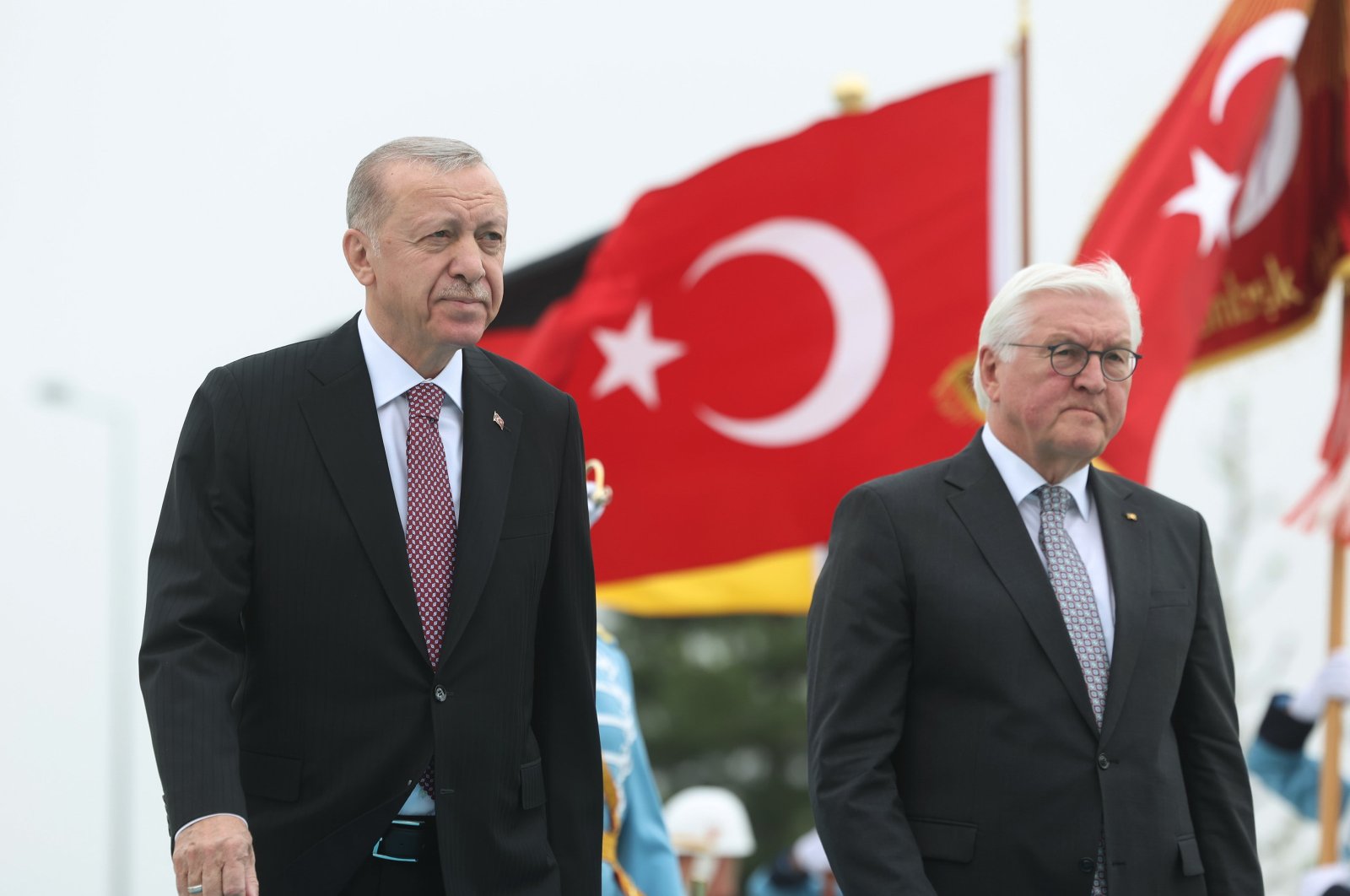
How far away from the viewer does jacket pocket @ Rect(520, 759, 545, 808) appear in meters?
3.57

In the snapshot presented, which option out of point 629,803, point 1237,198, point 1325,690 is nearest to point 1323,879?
point 1325,690

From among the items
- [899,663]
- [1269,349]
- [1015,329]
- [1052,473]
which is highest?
[1269,349]

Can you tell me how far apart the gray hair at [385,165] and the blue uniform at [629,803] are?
1.66 meters

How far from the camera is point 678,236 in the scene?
28.2 ft

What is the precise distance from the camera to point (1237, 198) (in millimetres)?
7941

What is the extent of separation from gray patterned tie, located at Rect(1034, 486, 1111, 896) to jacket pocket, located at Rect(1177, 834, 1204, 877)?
19cm

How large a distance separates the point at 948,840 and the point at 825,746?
1.01ft

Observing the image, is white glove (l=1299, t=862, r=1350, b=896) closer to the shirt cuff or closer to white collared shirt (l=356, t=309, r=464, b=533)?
white collared shirt (l=356, t=309, r=464, b=533)

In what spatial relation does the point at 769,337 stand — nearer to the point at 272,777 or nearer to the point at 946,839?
the point at 946,839

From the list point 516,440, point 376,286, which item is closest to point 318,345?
point 376,286

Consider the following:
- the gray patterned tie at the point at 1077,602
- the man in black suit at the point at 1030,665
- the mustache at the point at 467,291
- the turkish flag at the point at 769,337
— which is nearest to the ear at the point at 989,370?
the man in black suit at the point at 1030,665

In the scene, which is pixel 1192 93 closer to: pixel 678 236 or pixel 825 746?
pixel 678 236

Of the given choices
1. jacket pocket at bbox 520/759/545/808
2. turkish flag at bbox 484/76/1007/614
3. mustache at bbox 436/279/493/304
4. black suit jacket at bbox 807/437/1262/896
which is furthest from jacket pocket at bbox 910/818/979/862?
turkish flag at bbox 484/76/1007/614

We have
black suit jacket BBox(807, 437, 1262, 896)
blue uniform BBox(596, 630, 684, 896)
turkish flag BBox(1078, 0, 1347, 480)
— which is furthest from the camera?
turkish flag BBox(1078, 0, 1347, 480)
